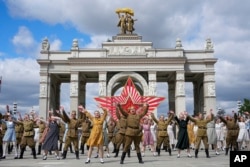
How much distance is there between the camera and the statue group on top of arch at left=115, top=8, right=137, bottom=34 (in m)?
47.4

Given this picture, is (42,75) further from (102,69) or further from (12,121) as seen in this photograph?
(12,121)

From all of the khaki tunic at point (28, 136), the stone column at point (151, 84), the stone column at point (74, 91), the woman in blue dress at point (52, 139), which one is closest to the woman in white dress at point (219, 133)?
the woman in blue dress at point (52, 139)

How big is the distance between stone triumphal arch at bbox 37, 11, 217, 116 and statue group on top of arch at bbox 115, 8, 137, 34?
1.24m

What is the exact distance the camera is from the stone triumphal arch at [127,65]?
43.2 m

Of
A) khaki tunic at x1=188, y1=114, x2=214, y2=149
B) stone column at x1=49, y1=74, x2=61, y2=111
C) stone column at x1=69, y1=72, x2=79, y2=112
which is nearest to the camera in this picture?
khaki tunic at x1=188, y1=114, x2=214, y2=149

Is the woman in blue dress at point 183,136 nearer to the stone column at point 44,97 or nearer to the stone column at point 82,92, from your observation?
the stone column at point 44,97

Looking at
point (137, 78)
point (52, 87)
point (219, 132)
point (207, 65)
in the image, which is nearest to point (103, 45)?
point (137, 78)

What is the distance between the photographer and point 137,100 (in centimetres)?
2952

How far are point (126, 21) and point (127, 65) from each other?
25.4ft

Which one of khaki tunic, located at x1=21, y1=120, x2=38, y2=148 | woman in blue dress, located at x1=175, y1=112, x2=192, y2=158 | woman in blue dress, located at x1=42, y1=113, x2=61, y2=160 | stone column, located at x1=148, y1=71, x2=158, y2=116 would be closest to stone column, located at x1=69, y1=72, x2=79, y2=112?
stone column, located at x1=148, y1=71, x2=158, y2=116

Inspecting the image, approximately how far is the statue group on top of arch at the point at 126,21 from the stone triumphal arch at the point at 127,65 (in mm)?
1241

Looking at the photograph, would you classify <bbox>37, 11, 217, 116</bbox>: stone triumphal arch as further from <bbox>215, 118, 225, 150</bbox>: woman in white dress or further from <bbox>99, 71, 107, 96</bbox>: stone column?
<bbox>215, 118, 225, 150</bbox>: woman in white dress

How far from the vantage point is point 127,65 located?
4347 centimetres

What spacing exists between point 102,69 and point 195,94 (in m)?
15.6
